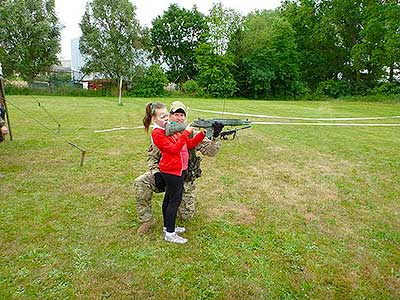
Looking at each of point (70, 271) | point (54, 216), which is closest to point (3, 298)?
point (70, 271)

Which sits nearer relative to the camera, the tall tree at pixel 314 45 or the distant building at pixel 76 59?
the distant building at pixel 76 59

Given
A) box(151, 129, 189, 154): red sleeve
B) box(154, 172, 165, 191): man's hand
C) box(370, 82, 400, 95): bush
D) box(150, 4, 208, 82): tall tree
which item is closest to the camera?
Answer: box(151, 129, 189, 154): red sleeve

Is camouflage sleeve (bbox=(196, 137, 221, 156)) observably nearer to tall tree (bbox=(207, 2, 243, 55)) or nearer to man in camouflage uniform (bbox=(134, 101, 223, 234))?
man in camouflage uniform (bbox=(134, 101, 223, 234))

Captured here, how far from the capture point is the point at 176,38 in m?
38.4

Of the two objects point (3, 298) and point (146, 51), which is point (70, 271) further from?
point (146, 51)

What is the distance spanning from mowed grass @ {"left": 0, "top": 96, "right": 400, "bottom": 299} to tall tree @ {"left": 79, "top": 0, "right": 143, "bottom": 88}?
24.2 metres

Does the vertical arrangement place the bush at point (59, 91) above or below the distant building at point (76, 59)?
below

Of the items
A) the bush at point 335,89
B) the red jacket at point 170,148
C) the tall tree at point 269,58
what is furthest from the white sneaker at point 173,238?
the bush at point 335,89

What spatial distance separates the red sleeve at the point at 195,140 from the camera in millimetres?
3255

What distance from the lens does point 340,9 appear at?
35.7m

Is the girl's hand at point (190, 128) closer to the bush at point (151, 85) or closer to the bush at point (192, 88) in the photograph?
the bush at point (192, 88)

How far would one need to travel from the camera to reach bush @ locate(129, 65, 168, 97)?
97.3 feet

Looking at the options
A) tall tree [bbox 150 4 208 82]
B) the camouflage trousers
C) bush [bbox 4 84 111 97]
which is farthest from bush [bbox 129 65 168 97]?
the camouflage trousers

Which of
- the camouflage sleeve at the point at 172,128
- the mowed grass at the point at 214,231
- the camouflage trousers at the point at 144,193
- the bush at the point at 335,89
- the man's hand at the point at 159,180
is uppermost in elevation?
the bush at the point at 335,89
